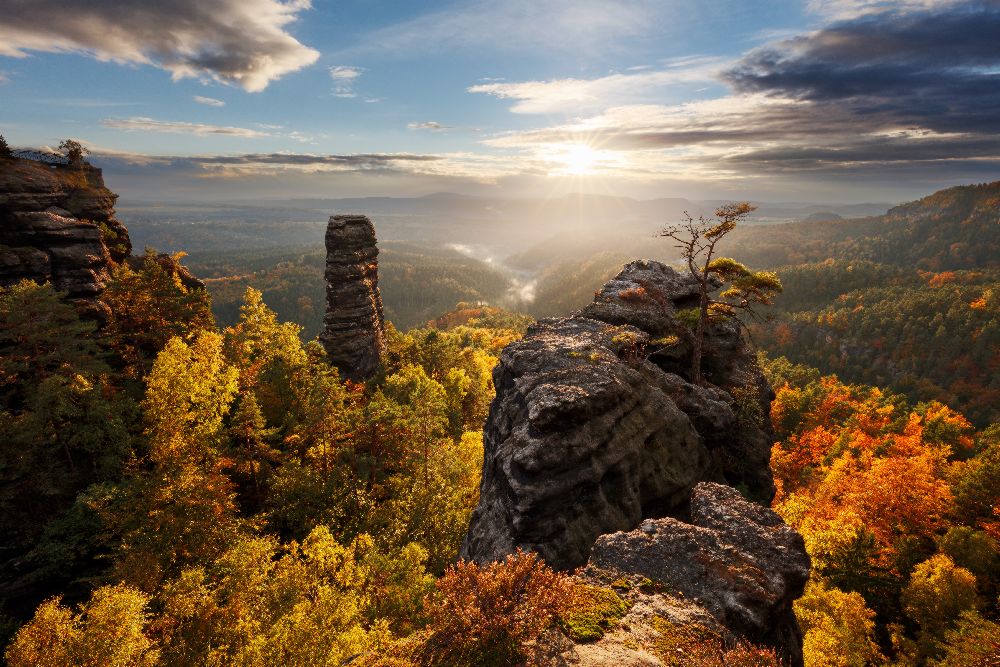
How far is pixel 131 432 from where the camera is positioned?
35938 mm

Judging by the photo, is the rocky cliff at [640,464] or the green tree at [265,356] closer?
the rocky cliff at [640,464]

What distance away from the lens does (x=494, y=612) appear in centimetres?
960

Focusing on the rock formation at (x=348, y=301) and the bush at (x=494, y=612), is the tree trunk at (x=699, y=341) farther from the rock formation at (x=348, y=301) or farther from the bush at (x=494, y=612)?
the rock formation at (x=348, y=301)

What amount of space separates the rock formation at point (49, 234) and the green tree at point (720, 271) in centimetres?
5148

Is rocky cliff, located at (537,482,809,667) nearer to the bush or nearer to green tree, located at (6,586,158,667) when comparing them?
the bush

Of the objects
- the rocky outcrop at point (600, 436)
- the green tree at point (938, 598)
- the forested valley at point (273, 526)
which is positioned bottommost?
the green tree at point (938, 598)

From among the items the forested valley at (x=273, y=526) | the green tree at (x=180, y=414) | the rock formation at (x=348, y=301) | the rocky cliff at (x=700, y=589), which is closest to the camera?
the rocky cliff at (x=700, y=589)

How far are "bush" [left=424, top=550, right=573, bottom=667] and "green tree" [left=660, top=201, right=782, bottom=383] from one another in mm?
21006

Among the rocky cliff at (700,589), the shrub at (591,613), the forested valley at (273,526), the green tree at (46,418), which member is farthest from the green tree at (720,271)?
the green tree at (46,418)

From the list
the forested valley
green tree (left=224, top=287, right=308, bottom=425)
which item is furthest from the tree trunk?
green tree (left=224, top=287, right=308, bottom=425)

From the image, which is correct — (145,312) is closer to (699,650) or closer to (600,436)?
(600,436)

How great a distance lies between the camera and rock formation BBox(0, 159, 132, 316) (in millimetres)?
40812

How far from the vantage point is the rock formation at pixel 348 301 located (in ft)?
204

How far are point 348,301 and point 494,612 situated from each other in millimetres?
58316
